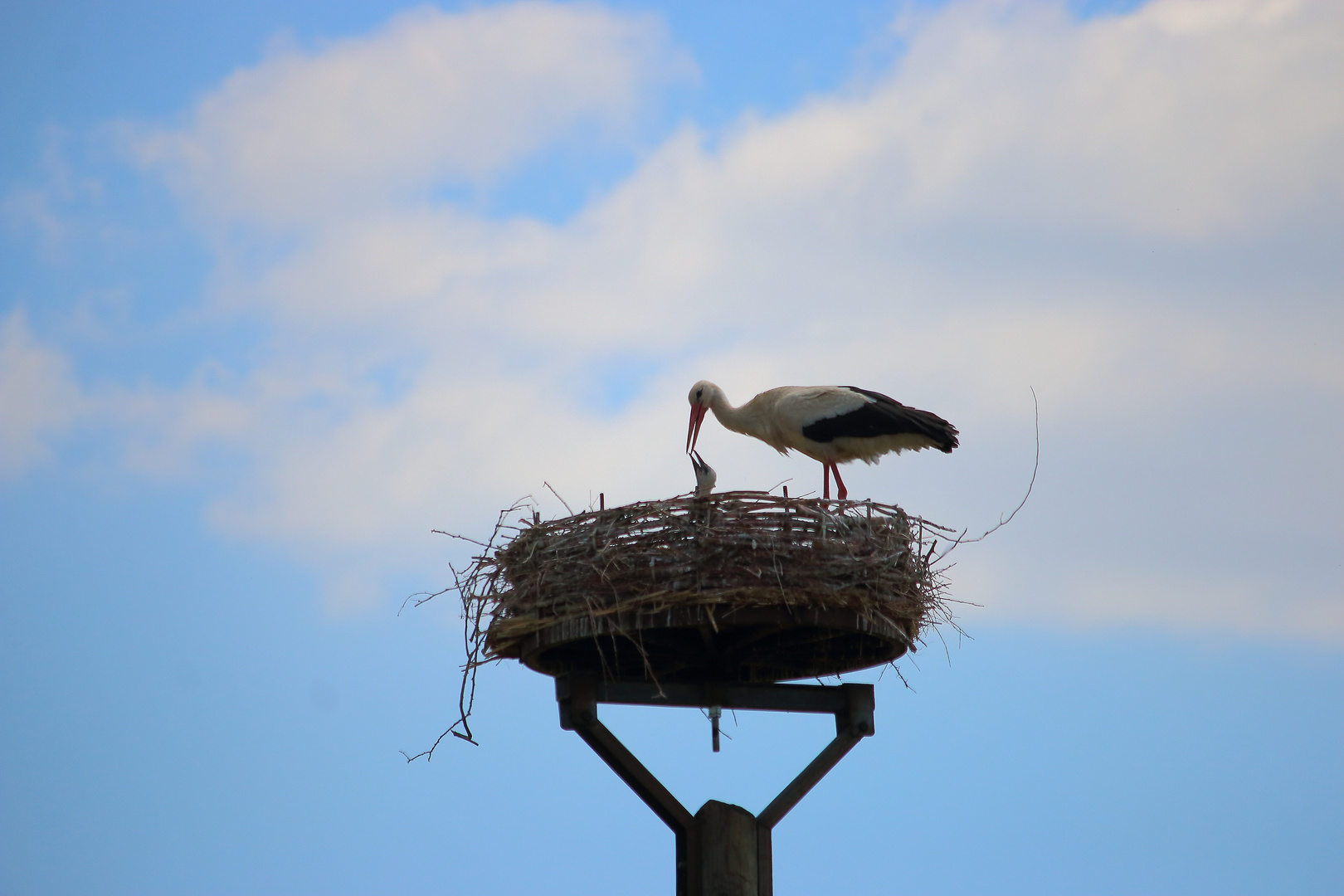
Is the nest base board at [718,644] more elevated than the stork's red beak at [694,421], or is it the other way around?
the stork's red beak at [694,421]

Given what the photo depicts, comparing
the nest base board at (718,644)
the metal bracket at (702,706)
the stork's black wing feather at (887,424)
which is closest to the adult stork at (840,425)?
the stork's black wing feather at (887,424)

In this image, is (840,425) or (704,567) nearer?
(704,567)

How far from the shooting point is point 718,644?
19.6 feet

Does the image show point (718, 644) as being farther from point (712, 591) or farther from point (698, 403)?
point (698, 403)

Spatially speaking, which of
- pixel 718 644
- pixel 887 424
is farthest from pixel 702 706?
pixel 887 424

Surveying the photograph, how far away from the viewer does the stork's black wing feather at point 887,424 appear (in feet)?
27.5

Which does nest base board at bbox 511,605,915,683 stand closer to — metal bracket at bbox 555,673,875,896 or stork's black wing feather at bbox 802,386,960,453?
metal bracket at bbox 555,673,875,896

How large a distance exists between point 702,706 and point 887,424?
3.11 meters

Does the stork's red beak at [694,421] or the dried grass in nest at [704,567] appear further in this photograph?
the stork's red beak at [694,421]

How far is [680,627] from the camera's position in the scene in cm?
554

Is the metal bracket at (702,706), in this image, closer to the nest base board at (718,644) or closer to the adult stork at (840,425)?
the nest base board at (718,644)

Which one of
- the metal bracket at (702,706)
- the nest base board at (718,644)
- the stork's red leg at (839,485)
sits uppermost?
the stork's red leg at (839,485)

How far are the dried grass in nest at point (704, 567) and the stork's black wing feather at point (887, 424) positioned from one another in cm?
221

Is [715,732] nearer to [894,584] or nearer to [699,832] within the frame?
[699,832]
